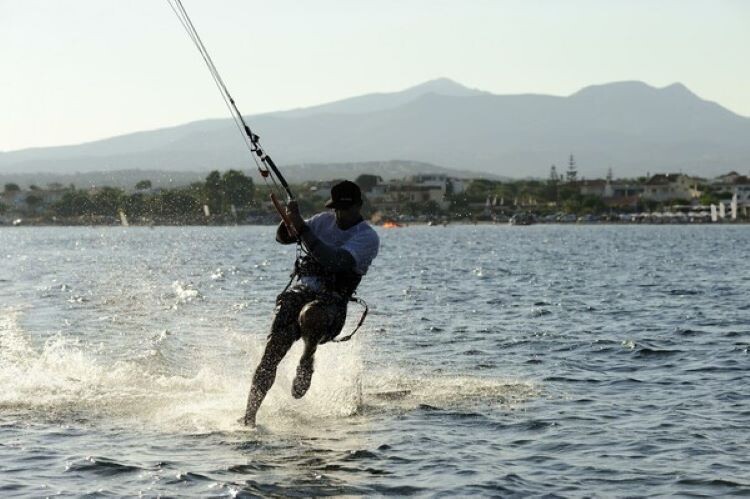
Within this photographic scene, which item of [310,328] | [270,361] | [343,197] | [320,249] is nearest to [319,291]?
[310,328]

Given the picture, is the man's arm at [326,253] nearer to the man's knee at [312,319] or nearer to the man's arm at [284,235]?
the man's arm at [284,235]

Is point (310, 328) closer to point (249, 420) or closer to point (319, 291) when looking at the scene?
point (319, 291)

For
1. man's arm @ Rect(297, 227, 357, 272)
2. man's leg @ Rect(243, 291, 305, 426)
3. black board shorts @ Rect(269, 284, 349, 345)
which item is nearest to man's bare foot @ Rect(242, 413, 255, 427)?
man's leg @ Rect(243, 291, 305, 426)

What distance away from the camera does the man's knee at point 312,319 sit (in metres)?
13.7

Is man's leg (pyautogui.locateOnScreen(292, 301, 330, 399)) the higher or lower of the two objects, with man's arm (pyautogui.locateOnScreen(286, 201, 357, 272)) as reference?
lower

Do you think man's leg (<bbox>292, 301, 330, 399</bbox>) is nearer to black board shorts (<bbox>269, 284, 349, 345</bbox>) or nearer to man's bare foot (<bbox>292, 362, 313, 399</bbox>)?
man's bare foot (<bbox>292, 362, 313, 399</bbox>)

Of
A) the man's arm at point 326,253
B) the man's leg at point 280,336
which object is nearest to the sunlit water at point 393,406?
the man's leg at point 280,336

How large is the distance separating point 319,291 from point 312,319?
0.39 metres

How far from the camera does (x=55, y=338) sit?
24.9 m

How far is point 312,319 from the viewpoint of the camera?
540 inches

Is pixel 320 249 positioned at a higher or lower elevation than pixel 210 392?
higher

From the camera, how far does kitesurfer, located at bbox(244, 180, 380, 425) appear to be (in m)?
13.8

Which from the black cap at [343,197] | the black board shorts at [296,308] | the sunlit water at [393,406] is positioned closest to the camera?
the sunlit water at [393,406]

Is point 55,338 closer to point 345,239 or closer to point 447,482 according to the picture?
point 345,239
